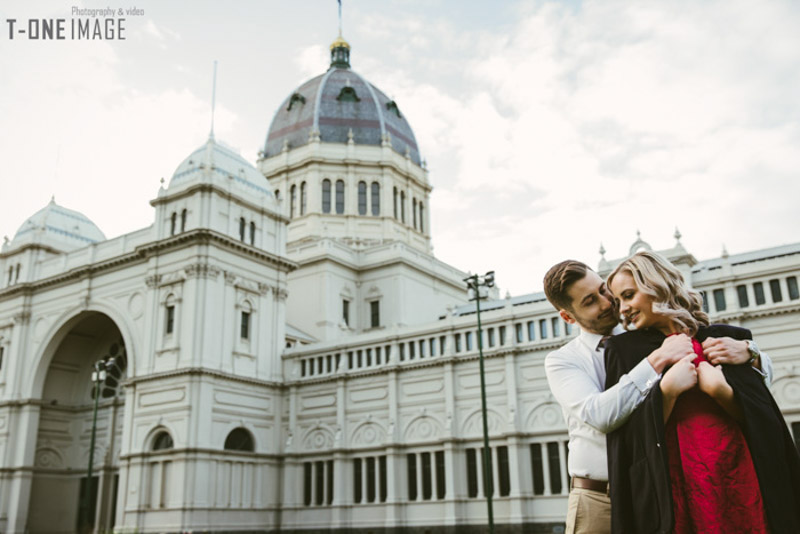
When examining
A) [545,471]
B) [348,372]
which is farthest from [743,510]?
[348,372]

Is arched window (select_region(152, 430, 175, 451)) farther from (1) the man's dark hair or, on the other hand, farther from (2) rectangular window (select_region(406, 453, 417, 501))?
(1) the man's dark hair

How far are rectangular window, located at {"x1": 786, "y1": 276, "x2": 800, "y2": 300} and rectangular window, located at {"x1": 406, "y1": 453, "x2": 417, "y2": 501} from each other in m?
19.9

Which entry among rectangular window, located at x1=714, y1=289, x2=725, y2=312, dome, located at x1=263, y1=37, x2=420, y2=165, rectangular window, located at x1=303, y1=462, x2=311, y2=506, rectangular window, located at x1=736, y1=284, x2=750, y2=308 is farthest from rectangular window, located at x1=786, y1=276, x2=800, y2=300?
dome, located at x1=263, y1=37, x2=420, y2=165

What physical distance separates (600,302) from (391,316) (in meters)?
45.9

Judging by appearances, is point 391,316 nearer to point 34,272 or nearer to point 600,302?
point 34,272

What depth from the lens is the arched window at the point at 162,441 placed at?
39969 millimetres

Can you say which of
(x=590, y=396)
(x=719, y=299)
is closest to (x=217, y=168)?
(x=719, y=299)

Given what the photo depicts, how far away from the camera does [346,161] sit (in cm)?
5891

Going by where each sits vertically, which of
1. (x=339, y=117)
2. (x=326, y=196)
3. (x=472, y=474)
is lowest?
(x=472, y=474)

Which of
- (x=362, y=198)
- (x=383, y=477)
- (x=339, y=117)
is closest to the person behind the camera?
(x=383, y=477)

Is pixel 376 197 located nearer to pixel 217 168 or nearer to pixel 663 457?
pixel 217 168

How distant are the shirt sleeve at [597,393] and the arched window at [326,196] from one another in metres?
54.0

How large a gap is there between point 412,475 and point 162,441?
13737 mm

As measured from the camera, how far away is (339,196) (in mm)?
58781
